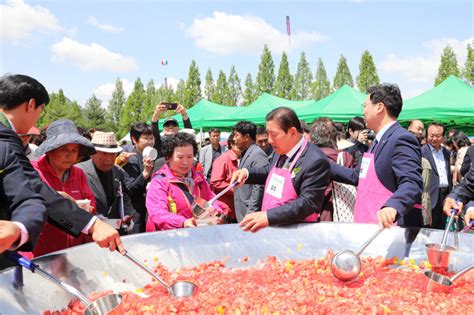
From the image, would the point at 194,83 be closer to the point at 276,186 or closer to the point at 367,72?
the point at 367,72

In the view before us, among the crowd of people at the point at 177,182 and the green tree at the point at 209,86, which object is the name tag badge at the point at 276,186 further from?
the green tree at the point at 209,86

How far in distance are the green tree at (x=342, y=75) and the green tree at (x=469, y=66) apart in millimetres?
21403

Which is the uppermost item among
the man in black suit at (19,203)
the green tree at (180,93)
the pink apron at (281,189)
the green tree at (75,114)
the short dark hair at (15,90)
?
the green tree at (180,93)

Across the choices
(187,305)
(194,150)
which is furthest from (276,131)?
(187,305)

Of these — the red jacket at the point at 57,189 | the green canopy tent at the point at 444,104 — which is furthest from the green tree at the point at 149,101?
the red jacket at the point at 57,189

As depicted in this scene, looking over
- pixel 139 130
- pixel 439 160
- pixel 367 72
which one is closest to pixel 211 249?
pixel 139 130

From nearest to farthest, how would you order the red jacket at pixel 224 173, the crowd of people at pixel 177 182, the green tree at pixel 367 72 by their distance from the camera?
the crowd of people at pixel 177 182 → the red jacket at pixel 224 173 → the green tree at pixel 367 72

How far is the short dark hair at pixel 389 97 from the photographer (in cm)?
279

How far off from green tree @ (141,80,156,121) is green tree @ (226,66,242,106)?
1036 cm

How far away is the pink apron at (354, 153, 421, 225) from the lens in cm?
264

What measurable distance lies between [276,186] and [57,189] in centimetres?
139

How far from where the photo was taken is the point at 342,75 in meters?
54.5

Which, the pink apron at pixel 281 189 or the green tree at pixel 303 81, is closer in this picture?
the pink apron at pixel 281 189

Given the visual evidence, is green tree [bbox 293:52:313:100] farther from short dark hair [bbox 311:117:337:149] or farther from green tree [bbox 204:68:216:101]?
short dark hair [bbox 311:117:337:149]
